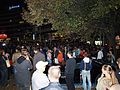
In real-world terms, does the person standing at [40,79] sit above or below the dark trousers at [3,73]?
above

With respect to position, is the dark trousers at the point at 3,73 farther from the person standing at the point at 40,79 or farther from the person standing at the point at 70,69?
the person standing at the point at 40,79

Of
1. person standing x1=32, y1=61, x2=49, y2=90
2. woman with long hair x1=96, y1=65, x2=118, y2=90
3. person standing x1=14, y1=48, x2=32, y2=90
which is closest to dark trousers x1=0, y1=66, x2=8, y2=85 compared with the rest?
person standing x1=14, y1=48, x2=32, y2=90

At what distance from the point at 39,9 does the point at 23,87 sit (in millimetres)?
15310

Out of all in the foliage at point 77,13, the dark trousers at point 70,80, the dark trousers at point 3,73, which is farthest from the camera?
the foliage at point 77,13

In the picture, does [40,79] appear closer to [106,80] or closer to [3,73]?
[106,80]

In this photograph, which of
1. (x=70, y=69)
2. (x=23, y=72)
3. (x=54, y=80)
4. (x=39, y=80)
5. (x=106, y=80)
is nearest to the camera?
(x=54, y=80)

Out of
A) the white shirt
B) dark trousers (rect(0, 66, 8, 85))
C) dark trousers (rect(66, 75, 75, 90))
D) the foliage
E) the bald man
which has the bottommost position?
dark trousers (rect(66, 75, 75, 90))

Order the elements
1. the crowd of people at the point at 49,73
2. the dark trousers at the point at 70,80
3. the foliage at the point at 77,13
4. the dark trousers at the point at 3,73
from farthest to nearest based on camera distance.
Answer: the foliage at the point at 77,13, the dark trousers at the point at 70,80, the dark trousers at the point at 3,73, the crowd of people at the point at 49,73

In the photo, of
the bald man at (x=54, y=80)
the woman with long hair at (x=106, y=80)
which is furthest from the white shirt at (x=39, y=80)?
the bald man at (x=54, y=80)

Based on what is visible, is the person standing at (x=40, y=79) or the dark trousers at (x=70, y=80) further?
the dark trousers at (x=70, y=80)

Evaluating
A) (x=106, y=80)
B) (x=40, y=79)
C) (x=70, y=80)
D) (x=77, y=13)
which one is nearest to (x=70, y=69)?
(x=70, y=80)

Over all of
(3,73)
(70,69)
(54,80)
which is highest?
(54,80)

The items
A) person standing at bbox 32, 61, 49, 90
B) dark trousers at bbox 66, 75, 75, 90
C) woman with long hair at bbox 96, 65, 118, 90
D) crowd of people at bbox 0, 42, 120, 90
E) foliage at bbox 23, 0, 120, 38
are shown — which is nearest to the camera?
crowd of people at bbox 0, 42, 120, 90

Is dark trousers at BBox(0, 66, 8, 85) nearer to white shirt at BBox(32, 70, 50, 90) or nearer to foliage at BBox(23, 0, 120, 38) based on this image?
white shirt at BBox(32, 70, 50, 90)
